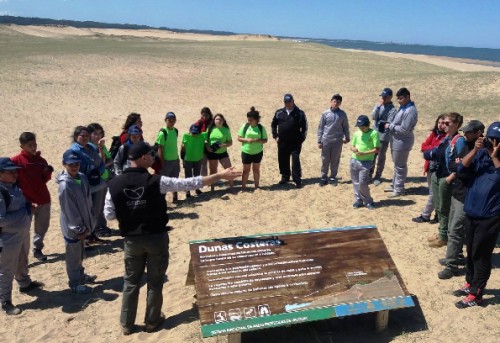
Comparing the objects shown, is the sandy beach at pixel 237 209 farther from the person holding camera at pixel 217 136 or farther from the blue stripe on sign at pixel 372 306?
the person holding camera at pixel 217 136

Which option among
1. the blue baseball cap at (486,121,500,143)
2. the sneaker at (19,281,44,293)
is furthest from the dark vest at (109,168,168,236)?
the blue baseball cap at (486,121,500,143)

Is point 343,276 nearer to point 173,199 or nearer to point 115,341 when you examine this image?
point 115,341

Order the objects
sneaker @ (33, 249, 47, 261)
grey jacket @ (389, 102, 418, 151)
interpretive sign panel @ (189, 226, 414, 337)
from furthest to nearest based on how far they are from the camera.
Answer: grey jacket @ (389, 102, 418, 151) < sneaker @ (33, 249, 47, 261) < interpretive sign panel @ (189, 226, 414, 337)

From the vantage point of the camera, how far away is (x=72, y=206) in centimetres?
556

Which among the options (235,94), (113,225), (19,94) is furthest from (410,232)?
(19,94)

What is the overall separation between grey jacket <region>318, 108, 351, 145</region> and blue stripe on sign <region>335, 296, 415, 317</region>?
17.0ft

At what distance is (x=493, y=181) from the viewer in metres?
4.77

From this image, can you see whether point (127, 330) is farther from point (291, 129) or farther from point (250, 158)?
point (291, 129)

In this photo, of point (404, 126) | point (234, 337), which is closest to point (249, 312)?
point (234, 337)

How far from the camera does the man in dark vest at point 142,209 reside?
175 inches

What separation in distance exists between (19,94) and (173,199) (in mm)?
15846

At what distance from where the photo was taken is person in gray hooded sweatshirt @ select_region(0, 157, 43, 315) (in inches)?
203

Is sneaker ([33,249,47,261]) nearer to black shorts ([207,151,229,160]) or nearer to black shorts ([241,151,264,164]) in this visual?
black shorts ([207,151,229,160])

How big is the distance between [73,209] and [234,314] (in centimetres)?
255
